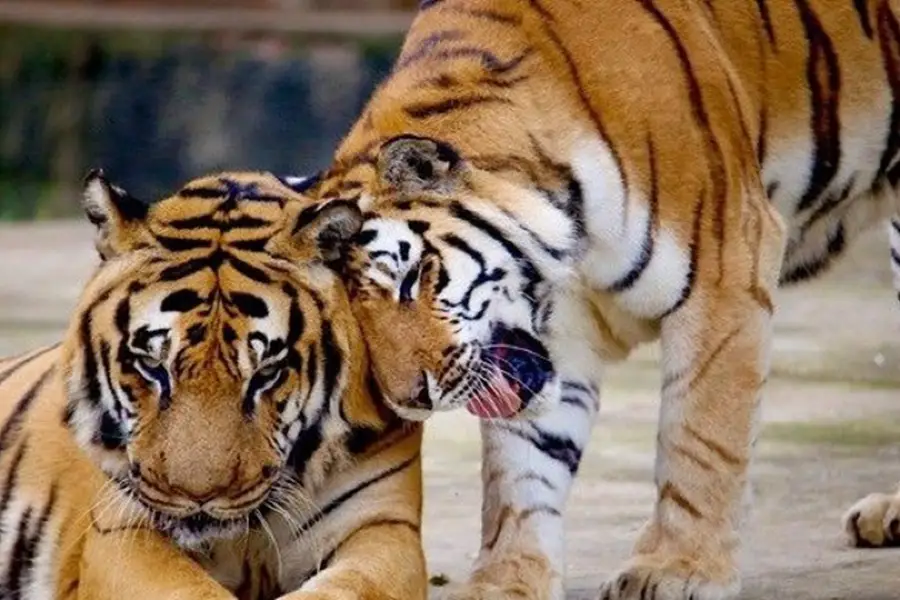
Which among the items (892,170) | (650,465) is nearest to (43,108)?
(650,465)

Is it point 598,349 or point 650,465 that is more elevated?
point 598,349

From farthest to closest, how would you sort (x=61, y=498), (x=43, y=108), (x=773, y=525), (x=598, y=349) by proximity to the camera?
(x=43, y=108) < (x=773, y=525) < (x=598, y=349) < (x=61, y=498)

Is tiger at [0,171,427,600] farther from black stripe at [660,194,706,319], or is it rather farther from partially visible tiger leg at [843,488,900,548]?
partially visible tiger leg at [843,488,900,548]

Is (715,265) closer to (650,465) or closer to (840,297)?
(650,465)

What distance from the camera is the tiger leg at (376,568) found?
3.11m

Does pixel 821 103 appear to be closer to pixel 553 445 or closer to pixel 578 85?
pixel 578 85

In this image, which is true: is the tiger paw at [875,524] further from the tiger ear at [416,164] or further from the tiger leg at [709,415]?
the tiger ear at [416,164]

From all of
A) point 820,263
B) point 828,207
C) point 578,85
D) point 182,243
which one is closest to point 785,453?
point 820,263

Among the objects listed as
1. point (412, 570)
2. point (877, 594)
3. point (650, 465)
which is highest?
point (412, 570)

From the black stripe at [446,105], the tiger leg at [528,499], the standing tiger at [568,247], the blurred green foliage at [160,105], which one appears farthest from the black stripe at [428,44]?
the blurred green foliage at [160,105]

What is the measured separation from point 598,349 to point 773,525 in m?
0.73

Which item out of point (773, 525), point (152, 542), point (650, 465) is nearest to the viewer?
point (152, 542)

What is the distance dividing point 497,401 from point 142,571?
0.60 m

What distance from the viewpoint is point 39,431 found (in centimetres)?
350
